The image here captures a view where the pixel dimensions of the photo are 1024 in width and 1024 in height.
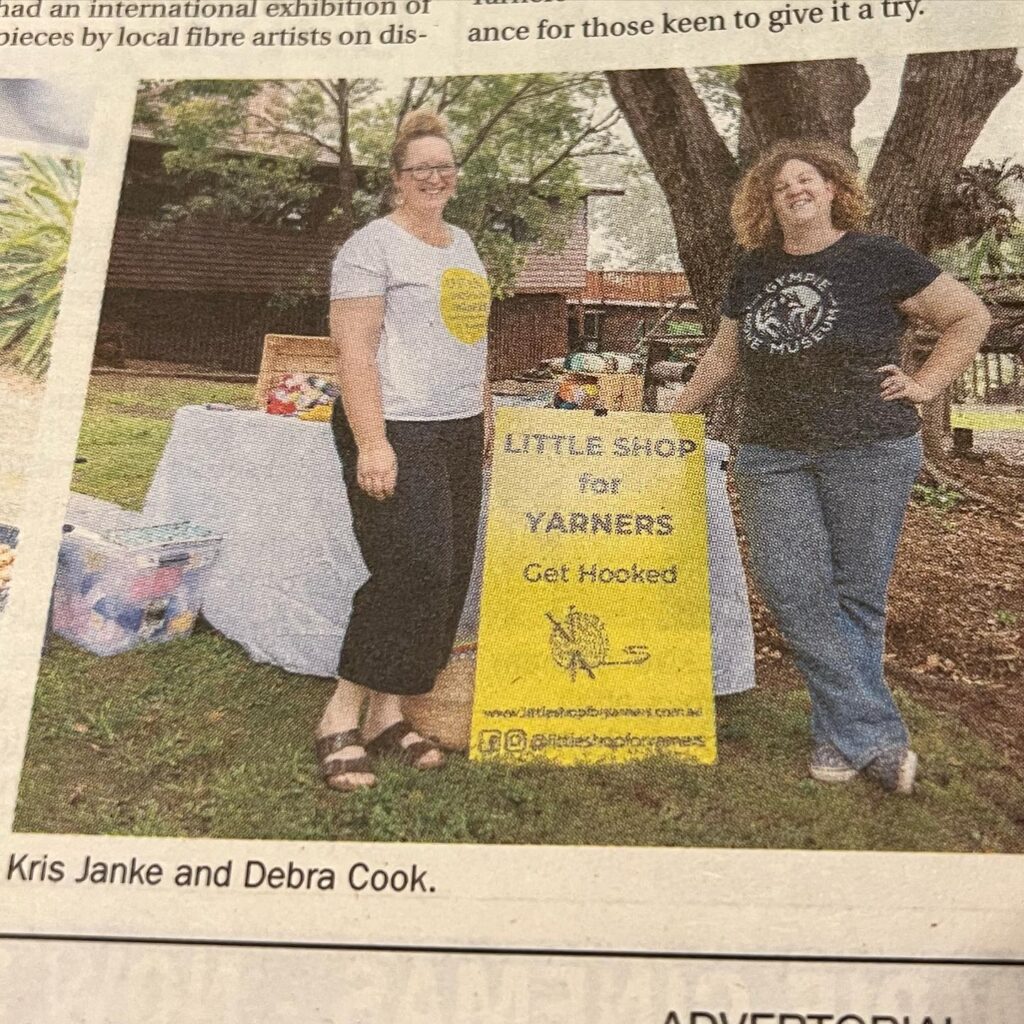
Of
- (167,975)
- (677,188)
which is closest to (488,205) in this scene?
(677,188)

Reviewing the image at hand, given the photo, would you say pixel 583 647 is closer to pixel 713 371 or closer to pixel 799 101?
pixel 713 371

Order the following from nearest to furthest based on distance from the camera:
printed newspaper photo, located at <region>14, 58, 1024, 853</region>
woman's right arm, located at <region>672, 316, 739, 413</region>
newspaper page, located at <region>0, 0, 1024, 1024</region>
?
newspaper page, located at <region>0, 0, 1024, 1024</region>
printed newspaper photo, located at <region>14, 58, 1024, 853</region>
woman's right arm, located at <region>672, 316, 739, 413</region>

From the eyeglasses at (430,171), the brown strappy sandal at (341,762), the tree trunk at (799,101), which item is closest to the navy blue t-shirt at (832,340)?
the tree trunk at (799,101)

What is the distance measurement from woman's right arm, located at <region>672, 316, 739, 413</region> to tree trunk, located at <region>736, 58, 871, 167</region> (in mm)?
342

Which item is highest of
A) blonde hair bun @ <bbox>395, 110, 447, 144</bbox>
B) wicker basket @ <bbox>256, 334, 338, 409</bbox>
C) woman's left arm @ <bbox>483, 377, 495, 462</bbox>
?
blonde hair bun @ <bbox>395, 110, 447, 144</bbox>

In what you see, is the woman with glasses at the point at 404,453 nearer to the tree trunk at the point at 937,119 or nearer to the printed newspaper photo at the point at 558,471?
the printed newspaper photo at the point at 558,471

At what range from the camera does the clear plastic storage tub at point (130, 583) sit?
1420 millimetres

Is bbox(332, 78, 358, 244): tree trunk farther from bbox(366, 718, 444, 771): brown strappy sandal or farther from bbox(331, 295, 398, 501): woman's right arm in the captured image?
bbox(366, 718, 444, 771): brown strappy sandal

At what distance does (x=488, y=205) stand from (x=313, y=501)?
64cm

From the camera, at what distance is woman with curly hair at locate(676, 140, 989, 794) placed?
1.32 m

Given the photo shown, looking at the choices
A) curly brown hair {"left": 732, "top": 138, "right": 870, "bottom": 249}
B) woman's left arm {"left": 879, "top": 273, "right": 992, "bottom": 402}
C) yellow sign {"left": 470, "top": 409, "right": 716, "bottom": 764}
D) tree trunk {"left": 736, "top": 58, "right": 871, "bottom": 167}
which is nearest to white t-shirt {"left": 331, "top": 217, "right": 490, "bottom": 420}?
yellow sign {"left": 470, "top": 409, "right": 716, "bottom": 764}

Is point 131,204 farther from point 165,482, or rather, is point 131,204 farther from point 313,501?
point 313,501

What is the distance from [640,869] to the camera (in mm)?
1223

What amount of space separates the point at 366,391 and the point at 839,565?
A: 87 centimetres
